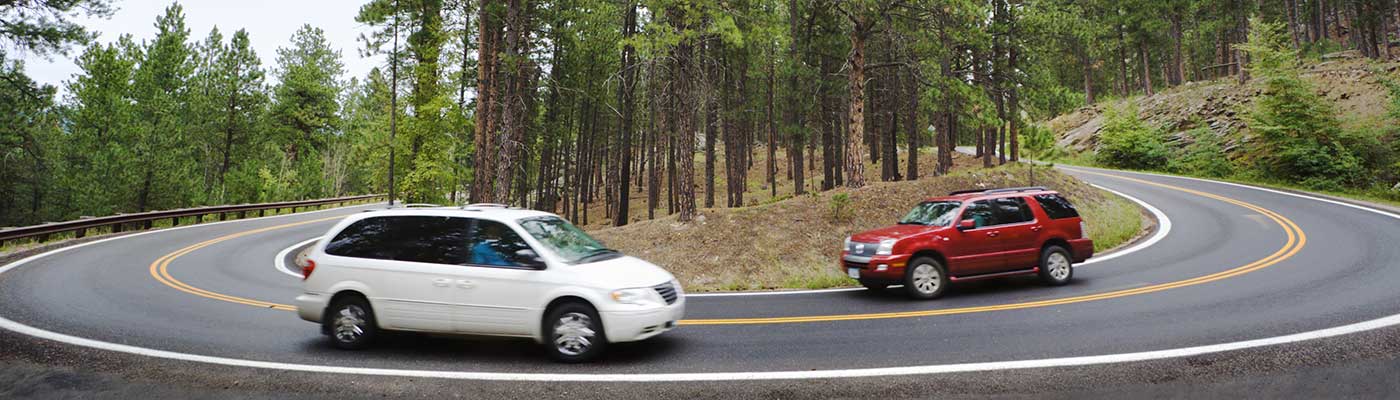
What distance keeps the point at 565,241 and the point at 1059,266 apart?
28.1 ft

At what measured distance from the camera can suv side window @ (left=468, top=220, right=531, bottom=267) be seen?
249 inches

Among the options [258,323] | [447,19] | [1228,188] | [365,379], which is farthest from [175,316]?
[1228,188]

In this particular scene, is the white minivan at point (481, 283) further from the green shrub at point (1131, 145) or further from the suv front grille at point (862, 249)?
the green shrub at point (1131, 145)

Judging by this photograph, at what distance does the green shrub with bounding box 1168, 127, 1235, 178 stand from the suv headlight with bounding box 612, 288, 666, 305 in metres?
34.7

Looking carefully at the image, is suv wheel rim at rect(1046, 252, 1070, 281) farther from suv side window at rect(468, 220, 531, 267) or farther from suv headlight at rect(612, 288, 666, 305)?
suv side window at rect(468, 220, 531, 267)

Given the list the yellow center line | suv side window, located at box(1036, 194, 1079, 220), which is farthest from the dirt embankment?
suv side window, located at box(1036, 194, 1079, 220)

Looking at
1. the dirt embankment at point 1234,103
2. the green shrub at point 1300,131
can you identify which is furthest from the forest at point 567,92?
the dirt embankment at point 1234,103

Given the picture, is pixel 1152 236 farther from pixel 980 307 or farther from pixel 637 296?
pixel 637 296

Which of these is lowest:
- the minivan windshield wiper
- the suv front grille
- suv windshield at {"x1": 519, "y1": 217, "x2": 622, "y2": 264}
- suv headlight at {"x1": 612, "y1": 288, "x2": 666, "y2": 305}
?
suv headlight at {"x1": 612, "y1": 288, "x2": 666, "y2": 305}

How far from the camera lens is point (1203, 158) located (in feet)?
99.7

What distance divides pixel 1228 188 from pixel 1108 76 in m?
50.8

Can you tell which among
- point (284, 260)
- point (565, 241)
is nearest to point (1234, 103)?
point (565, 241)

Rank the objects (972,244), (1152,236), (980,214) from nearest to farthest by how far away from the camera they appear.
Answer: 1. (972,244)
2. (980,214)
3. (1152,236)

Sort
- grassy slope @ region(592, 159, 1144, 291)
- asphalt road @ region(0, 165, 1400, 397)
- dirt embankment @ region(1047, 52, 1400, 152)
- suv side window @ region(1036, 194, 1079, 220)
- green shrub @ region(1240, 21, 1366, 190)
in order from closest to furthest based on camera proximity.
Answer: asphalt road @ region(0, 165, 1400, 397) < suv side window @ region(1036, 194, 1079, 220) < grassy slope @ region(592, 159, 1144, 291) < green shrub @ region(1240, 21, 1366, 190) < dirt embankment @ region(1047, 52, 1400, 152)
